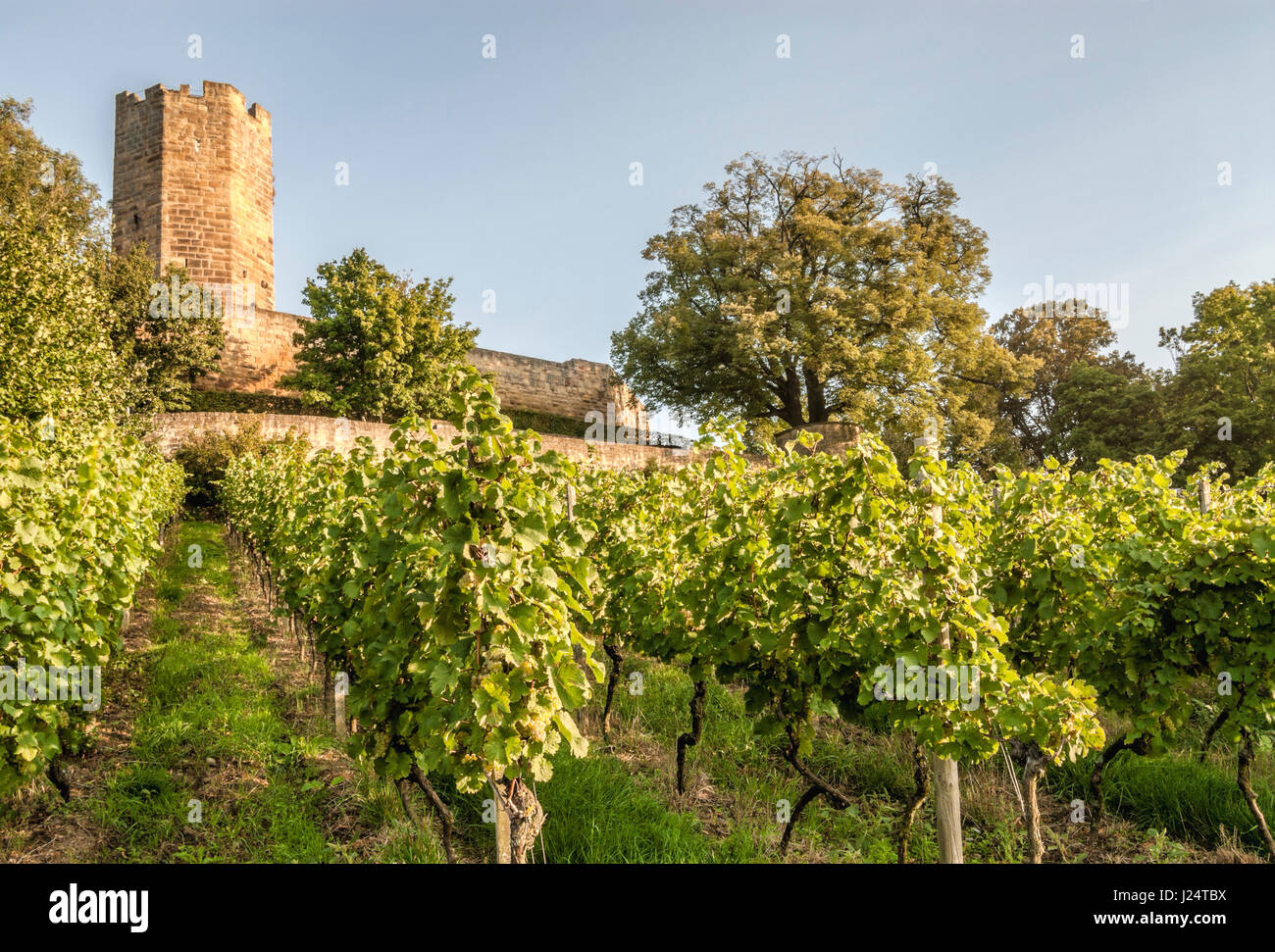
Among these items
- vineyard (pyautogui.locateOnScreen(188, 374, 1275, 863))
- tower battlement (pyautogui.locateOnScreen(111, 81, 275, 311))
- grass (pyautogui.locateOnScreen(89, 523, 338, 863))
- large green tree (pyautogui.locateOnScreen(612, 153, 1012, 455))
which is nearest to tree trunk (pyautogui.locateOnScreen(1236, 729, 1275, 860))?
vineyard (pyautogui.locateOnScreen(188, 374, 1275, 863))

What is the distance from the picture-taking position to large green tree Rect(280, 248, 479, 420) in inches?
867

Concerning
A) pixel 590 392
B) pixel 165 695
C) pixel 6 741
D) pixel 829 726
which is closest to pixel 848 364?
pixel 590 392

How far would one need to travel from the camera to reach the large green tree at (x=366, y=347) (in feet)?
72.3

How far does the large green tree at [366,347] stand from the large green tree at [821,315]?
23.3 ft

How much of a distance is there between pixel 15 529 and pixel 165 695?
2.57 m

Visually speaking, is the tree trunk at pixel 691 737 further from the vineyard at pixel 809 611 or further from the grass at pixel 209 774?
the grass at pixel 209 774

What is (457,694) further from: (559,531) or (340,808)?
(340,808)

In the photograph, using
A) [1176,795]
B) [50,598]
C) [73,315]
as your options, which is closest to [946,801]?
[1176,795]

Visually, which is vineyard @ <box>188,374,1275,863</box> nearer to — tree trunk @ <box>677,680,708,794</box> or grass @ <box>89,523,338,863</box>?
tree trunk @ <box>677,680,708,794</box>

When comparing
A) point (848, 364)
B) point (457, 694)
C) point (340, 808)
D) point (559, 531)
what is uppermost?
point (848, 364)

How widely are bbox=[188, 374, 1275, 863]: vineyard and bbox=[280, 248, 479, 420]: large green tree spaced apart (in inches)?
694

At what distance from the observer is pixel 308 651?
730 centimetres

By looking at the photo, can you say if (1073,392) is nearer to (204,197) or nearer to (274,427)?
(274,427)
